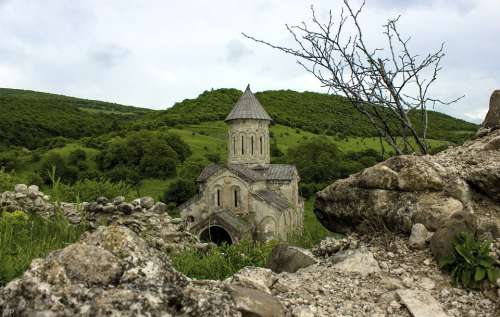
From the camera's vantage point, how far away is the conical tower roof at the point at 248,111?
25703 mm

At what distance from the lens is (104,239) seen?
7.49 ft

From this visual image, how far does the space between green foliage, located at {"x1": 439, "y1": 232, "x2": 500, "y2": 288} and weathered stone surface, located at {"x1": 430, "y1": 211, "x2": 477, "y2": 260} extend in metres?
0.08

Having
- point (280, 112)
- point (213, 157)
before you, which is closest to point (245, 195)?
point (213, 157)

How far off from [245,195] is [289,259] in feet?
62.7

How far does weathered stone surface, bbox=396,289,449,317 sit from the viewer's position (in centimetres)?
250

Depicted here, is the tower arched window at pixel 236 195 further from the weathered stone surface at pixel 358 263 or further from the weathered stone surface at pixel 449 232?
the weathered stone surface at pixel 449 232

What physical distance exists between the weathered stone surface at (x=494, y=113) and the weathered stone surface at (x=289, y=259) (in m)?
2.40

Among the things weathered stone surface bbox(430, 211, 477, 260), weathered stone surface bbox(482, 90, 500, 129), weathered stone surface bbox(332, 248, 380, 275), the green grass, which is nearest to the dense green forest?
the green grass

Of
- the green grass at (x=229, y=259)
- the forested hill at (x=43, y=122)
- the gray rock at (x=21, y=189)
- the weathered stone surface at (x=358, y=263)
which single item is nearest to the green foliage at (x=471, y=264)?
the weathered stone surface at (x=358, y=263)

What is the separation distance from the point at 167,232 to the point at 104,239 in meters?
5.20

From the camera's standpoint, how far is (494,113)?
15.0 ft

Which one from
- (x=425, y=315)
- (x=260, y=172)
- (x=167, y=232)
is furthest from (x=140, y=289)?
(x=260, y=172)

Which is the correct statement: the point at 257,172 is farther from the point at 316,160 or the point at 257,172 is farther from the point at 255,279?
the point at 255,279

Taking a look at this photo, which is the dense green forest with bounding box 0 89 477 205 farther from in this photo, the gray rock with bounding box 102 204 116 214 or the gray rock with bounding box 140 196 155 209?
the gray rock with bounding box 102 204 116 214
